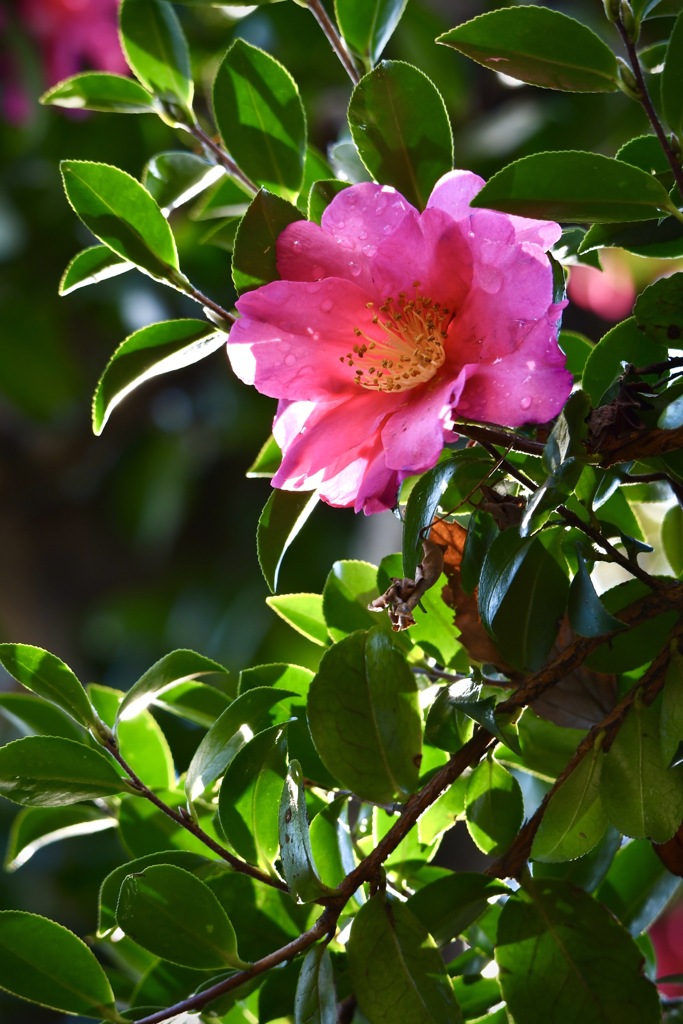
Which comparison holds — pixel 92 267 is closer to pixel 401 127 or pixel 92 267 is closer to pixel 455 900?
pixel 401 127

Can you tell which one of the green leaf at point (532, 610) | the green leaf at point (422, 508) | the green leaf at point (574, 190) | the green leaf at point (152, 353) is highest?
the green leaf at point (574, 190)

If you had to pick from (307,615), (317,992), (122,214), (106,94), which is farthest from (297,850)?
(106,94)

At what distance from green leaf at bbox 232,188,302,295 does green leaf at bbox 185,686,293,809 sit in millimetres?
163

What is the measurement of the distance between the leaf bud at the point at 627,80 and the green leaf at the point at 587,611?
18cm

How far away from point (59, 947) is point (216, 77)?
0.36 metres

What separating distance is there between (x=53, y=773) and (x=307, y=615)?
138 mm

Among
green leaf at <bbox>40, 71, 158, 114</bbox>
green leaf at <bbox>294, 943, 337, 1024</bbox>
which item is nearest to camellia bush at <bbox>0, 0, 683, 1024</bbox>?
green leaf at <bbox>294, 943, 337, 1024</bbox>

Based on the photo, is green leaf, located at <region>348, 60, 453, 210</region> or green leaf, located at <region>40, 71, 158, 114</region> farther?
green leaf, located at <region>40, 71, 158, 114</region>

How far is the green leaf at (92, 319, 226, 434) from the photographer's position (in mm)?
475

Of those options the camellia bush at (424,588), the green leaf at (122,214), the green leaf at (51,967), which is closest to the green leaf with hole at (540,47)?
the camellia bush at (424,588)

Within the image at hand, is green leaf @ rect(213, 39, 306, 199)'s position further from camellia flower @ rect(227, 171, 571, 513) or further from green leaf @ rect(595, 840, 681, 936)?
green leaf @ rect(595, 840, 681, 936)

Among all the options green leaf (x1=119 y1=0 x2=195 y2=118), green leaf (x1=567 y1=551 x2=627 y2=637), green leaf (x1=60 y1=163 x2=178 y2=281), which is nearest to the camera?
green leaf (x1=567 y1=551 x2=627 y2=637)

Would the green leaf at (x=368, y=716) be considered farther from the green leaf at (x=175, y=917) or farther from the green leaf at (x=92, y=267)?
the green leaf at (x=92, y=267)

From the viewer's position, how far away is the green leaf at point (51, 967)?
0.42 metres
